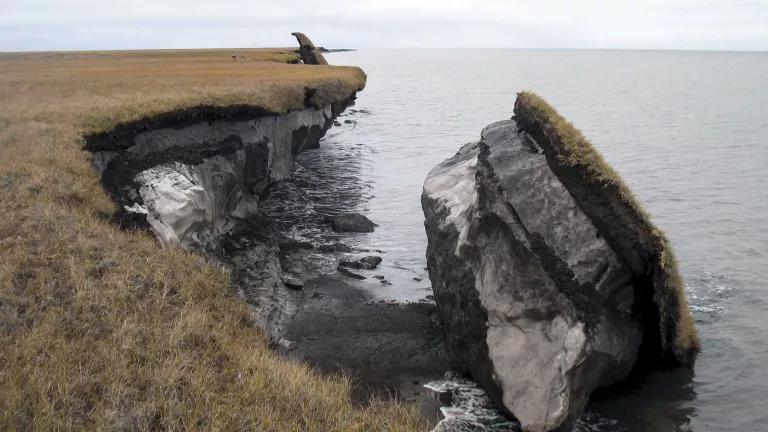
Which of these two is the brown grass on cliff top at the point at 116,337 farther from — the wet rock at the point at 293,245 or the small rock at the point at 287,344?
the wet rock at the point at 293,245

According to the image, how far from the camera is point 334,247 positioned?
22.2 m

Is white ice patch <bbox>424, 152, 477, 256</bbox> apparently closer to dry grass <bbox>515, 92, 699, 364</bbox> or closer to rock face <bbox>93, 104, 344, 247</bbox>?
dry grass <bbox>515, 92, 699, 364</bbox>

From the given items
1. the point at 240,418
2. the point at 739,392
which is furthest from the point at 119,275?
the point at 739,392

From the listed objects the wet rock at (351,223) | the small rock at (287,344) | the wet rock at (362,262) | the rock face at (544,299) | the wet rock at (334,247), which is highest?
the rock face at (544,299)

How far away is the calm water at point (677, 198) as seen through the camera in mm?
12953

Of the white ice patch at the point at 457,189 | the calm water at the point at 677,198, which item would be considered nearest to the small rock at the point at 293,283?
the calm water at the point at 677,198

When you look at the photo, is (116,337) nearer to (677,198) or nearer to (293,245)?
(293,245)

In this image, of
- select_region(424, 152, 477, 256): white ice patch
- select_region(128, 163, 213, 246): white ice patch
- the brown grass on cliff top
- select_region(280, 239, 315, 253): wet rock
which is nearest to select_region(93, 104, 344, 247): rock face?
select_region(128, 163, 213, 246): white ice patch

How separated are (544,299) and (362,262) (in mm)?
9836

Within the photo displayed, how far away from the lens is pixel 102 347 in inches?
345

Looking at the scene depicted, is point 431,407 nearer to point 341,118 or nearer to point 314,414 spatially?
point 314,414

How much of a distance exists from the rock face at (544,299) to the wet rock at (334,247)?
324 inches

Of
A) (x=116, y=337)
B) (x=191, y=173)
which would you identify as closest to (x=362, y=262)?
(x=191, y=173)

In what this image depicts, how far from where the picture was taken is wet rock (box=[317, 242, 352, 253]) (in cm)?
2197
